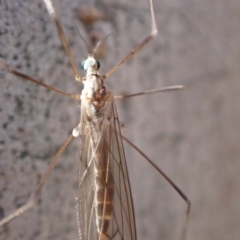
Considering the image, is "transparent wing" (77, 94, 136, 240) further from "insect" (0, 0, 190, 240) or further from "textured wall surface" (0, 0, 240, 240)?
"textured wall surface" (0, 0, 240, 240)

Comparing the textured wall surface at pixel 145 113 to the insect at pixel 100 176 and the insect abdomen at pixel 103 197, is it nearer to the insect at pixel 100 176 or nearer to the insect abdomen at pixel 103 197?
the insect at pixel 100 176

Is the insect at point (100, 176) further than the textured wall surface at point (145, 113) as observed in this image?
No

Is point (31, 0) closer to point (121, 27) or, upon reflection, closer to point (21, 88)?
point (21, 88)

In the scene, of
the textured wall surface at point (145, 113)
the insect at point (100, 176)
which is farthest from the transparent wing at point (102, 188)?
the textured wall surface at point (145, 113)

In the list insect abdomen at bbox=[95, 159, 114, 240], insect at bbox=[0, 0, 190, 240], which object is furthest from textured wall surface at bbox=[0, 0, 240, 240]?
insect abdomen at bbox=[95, 159, 114, 240]

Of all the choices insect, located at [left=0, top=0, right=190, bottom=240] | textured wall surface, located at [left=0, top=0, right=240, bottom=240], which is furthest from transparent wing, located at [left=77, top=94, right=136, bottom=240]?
textured wall surface, located at [left=0, top=0, right=240, bottom=240]

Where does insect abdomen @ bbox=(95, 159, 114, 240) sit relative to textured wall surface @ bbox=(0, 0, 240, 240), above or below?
below

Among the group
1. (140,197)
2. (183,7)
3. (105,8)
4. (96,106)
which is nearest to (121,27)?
(105,8)

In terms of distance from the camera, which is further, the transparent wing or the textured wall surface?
the textured wall surface

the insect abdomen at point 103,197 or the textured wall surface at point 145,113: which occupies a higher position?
the textured wall surface at point 145,113
